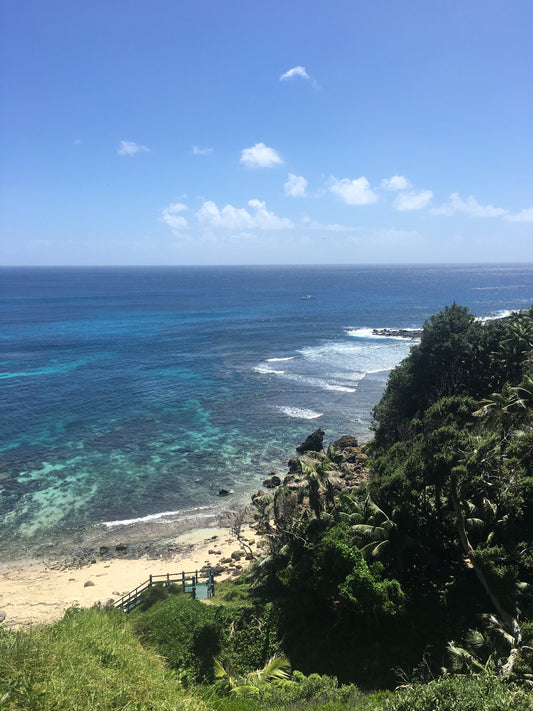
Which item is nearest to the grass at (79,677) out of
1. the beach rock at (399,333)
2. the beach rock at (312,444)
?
the beach rock at (312,444)

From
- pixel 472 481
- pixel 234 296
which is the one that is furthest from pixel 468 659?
pixel 234 296

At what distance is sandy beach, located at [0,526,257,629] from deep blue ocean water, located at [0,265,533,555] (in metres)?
3.69

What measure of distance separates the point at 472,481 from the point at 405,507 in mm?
3466

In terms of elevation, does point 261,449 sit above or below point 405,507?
below

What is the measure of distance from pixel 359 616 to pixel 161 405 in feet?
140

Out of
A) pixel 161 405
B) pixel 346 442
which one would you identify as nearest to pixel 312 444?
pixel 346 442

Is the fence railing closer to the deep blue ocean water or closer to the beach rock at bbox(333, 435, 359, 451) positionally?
the deep blue ocean water

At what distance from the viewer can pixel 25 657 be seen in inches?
474

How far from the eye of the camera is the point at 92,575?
29.0m

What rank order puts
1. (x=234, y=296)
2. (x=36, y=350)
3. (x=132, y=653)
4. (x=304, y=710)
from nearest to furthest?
(x=304, y=710) < (x=132, y=653) < (x=36, y=350) < (x=234, y=296)

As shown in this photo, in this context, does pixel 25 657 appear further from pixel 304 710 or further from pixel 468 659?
pixel 468 659

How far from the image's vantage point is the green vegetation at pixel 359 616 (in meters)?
12.3

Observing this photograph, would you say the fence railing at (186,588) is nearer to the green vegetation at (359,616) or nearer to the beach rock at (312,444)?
the green vegetation at (359,616)

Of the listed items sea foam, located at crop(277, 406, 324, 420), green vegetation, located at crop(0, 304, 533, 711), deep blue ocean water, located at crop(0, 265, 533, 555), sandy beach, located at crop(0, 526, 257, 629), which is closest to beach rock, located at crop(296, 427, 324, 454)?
deep blue ocean water, located at crop(0, 265, 533, 555)
